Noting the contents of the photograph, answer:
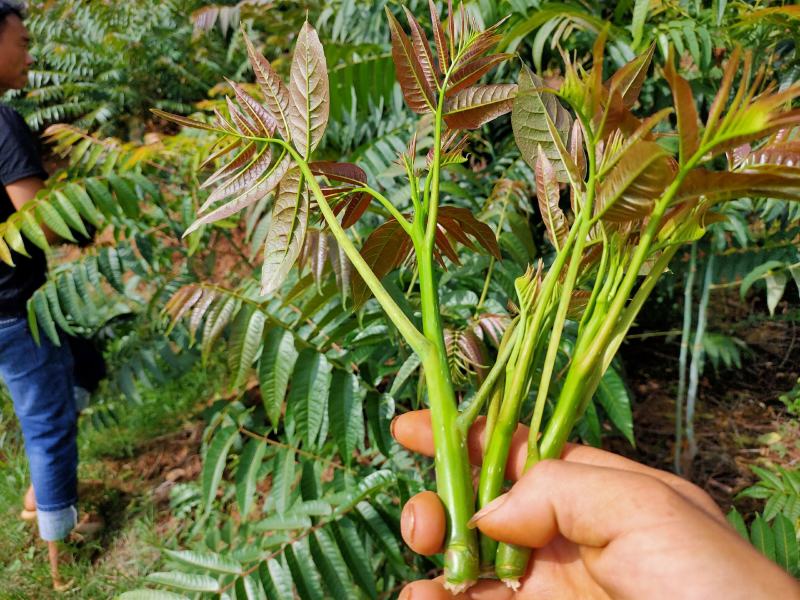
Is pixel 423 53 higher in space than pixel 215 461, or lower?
higher

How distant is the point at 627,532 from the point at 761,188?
435mm

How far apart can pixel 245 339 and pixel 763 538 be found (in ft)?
4.13

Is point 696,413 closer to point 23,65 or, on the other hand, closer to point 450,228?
point 450,228

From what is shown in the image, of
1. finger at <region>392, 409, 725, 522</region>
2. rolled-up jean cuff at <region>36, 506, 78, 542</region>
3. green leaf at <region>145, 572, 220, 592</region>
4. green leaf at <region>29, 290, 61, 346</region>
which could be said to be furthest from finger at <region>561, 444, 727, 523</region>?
rolled-up jean cuff at <region>36, 506, 78, 542</region>

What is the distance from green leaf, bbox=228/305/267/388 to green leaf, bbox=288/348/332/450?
0.38ft

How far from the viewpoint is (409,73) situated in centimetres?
79

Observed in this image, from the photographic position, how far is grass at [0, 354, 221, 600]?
2.37 meters

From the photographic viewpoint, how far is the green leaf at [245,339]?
4.47 feet

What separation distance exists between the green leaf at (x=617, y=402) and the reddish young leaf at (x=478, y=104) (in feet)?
3.06

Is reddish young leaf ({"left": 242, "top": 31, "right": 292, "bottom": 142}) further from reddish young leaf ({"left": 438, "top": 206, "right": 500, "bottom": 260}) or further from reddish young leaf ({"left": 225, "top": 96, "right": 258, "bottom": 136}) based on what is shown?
reddish young leaf ({"left": 438, "top": 206, "right": 500, "bottom": 260})

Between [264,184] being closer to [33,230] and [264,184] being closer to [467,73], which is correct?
[467,73]

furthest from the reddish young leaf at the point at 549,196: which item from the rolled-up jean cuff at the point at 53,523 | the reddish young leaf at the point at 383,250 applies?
the rolled-up jean cuff at the point at 53,523

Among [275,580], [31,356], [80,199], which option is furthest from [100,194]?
[275,580]

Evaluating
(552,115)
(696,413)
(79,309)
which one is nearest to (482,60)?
(552,115)
